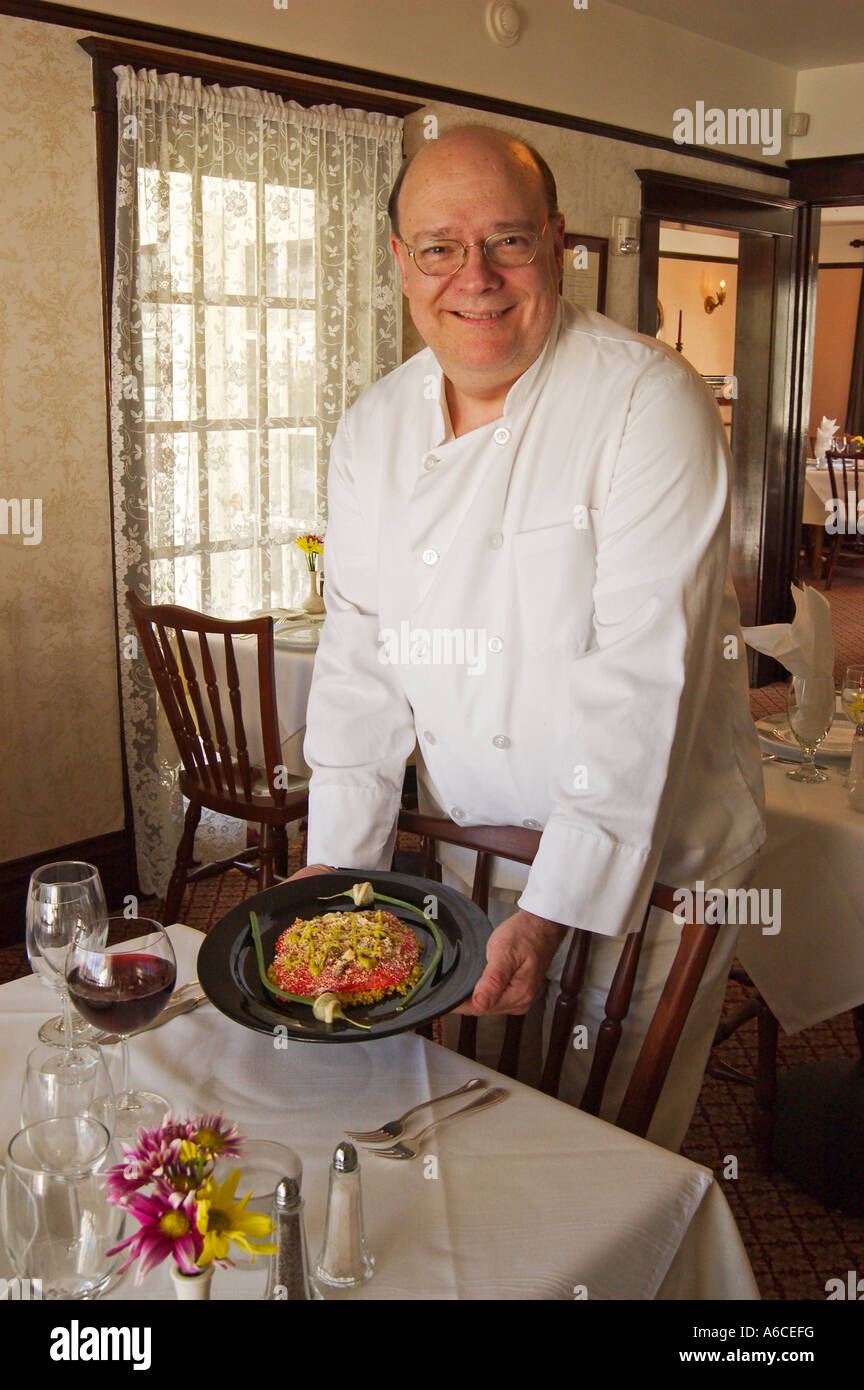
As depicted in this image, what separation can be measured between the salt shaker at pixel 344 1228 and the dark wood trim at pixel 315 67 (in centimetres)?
327

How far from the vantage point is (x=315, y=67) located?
389 cm

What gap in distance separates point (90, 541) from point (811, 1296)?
8.90ft

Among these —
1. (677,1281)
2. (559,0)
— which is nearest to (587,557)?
(677,1281)

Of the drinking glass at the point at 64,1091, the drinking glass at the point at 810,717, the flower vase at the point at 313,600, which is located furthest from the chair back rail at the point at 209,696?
the drinking glass at the point at 64,1091

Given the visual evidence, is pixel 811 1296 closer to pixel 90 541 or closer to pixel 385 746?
pixel 385 746

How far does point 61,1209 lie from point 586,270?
492 centimetres

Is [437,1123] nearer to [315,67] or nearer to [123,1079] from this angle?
[123,1079]

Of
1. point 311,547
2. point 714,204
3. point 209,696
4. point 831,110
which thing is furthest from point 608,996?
point 831,110

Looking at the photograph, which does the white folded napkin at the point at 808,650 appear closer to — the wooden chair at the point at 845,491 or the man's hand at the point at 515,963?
the man's hand at the point at 515,963

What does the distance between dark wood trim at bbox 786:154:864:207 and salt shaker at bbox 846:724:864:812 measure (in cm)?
472

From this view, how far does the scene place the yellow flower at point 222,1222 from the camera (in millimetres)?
701

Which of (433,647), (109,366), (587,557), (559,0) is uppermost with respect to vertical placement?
(559,0)

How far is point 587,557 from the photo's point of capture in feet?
5.04

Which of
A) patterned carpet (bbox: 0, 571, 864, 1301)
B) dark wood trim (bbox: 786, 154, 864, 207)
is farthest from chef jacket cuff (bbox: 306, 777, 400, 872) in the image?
dark wood trim (bbox: 786, 154, 864, 207)
